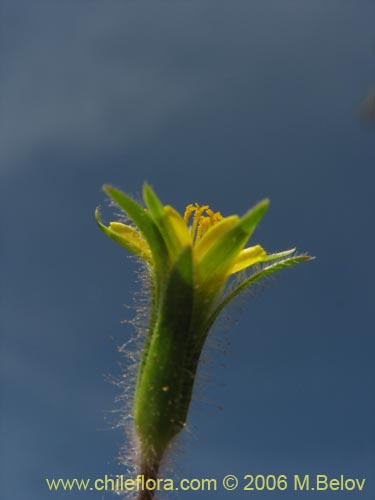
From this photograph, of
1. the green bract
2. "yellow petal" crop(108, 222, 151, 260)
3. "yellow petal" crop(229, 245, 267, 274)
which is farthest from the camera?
"yellow petal" crop(108, 222, 151, 260)

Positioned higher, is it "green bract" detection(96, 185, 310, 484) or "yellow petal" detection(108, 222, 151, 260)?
"yellow petal" detection(108, 222, 151, 260)

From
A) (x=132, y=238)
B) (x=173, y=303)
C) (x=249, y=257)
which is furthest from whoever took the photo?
(x=132, y=238)

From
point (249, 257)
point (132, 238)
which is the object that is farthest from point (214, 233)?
point (132, 238)

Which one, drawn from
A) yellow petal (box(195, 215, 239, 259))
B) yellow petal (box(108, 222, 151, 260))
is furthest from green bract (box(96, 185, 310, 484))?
yellow petal (box(108, 222, 151, 260))

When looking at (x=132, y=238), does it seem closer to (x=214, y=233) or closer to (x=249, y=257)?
(x=214, y=233)

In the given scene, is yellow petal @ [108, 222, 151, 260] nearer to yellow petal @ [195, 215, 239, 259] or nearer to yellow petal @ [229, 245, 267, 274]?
yellow petal @ [195, 215, 239, 259]
